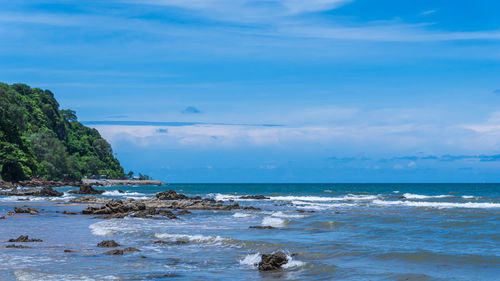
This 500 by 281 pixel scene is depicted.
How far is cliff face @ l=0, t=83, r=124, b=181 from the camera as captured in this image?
3484 inches

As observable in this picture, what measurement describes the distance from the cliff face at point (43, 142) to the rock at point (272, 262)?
7871cm

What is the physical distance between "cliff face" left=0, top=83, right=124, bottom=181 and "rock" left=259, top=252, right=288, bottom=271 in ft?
258

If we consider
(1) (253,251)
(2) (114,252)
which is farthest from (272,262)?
(2) (114,252)

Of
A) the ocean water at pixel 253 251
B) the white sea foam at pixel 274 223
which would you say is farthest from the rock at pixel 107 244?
the white sea foam at pixel 274 223

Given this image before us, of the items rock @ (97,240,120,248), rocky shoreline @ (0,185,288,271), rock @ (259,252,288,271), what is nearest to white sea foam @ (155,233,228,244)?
rocky shoreline @ (0,185,288,271)

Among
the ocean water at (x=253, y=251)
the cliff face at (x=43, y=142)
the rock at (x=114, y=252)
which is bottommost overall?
the ocean water at (x=253, y=251)

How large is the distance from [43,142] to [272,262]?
387ft

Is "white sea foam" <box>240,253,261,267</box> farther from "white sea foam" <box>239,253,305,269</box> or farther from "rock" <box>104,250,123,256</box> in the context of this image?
"rock" <box>104,250,123,256</box>

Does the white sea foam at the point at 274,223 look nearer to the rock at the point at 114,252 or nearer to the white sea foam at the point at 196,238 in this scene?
the white sea foam at the point at 196,238

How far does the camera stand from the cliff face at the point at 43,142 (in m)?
88.5

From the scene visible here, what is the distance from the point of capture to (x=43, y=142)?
120500 millimetres

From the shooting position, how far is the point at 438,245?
18016mm

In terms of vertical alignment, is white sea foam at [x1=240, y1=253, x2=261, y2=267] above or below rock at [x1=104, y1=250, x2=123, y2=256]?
below

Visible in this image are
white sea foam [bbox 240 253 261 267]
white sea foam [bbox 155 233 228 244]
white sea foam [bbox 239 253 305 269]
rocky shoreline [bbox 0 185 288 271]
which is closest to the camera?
rocky shoreline [bbox 0 185 288 271]
